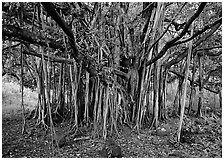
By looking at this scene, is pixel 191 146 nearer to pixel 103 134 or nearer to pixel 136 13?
pixel 103 134

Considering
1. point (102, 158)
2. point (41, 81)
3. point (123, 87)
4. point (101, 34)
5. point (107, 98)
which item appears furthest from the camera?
point (41, 81)

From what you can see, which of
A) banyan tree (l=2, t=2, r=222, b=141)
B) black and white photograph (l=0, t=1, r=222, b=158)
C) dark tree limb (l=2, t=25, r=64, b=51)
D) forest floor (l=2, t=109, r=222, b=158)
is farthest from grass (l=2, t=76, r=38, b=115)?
dark tree limb (l=2, t=25, r=64, b=51)

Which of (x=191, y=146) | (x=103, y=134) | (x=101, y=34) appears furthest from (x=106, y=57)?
(x=191, y=146)

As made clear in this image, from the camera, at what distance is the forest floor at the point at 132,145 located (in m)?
3.30

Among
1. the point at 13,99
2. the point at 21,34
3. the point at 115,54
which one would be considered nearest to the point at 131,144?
the point at 115,54

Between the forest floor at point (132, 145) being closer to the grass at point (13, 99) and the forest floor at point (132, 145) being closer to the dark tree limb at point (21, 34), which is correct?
the dark tree limb at point (21, 34)

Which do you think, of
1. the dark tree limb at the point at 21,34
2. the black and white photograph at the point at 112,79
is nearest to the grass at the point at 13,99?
the black and white photograph at the point at 112,79

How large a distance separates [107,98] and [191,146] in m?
1.46

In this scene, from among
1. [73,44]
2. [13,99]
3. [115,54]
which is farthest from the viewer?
[13,99]

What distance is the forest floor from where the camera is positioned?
10.8 feet

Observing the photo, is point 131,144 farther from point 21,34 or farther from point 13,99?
point 13,99

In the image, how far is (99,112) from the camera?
13.1ft

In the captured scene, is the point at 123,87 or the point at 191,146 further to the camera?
the point at 123,87

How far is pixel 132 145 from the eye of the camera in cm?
357
